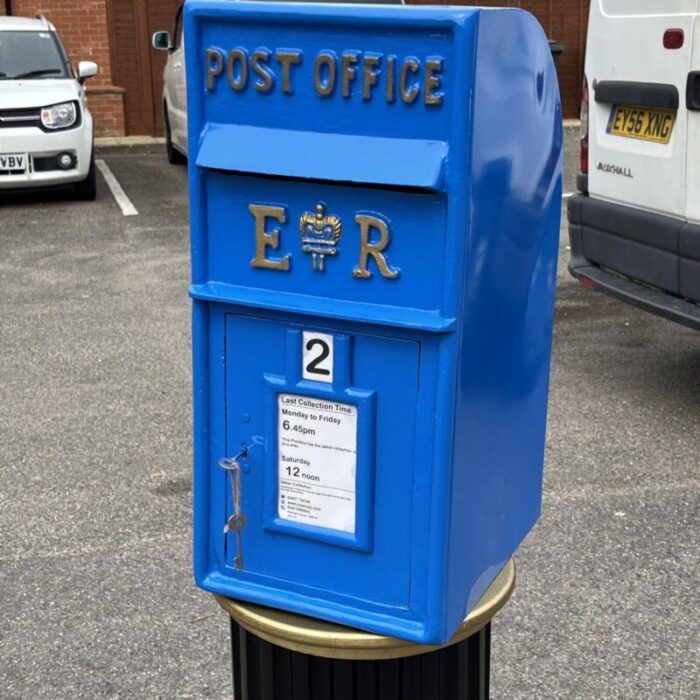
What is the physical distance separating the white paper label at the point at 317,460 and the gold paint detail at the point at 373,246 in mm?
227

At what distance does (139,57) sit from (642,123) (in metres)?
12.0

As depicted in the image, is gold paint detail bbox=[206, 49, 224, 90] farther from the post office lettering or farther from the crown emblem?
the crown emblem

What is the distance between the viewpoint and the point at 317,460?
1.91 metres

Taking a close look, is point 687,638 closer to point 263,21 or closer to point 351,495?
point 351,495

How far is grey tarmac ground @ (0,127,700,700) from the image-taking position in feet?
10.9

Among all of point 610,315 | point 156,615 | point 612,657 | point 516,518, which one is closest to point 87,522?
point 156,615

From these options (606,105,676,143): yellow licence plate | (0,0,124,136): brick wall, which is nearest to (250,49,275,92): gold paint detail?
(606,105,676,143): yellow licence plate

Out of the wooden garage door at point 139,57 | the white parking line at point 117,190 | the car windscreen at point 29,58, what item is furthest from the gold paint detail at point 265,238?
the wooden garage door at point 139,57

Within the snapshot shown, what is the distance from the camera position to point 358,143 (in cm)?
175

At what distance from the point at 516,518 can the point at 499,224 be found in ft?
1.92

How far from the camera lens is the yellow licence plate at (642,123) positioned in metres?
5.19

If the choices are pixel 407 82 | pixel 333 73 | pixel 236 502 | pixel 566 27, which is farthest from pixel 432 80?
pixel 566 27

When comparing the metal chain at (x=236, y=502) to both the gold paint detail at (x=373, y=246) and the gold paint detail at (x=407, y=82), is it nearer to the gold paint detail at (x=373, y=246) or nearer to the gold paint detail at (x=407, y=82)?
the gold paint detail at (x=373, y=246)

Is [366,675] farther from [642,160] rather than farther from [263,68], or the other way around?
[642,160]
